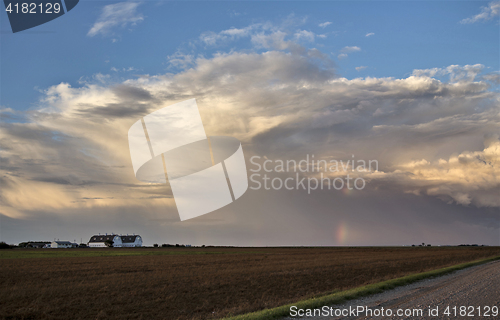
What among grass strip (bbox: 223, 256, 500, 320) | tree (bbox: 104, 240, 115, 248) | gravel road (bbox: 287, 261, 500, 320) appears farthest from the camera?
tree (bbox: 104, 240, 115, 248)

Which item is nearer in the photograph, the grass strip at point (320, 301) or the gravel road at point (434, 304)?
the gravel road at point (434, 304)

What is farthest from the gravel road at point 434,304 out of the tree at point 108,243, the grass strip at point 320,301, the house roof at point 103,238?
the house roof at point 103,238

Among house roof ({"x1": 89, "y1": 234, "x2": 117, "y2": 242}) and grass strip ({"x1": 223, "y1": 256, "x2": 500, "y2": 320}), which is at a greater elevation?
grass strip ({"x1": 223, "y1": 256, "x2": 500, "y2": 320})

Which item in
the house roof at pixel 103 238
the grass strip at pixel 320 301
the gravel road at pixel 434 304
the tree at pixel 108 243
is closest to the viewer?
the gravel road at pixel 434 304

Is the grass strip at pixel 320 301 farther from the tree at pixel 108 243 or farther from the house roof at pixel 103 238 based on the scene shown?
the house roof at pixel 103 238

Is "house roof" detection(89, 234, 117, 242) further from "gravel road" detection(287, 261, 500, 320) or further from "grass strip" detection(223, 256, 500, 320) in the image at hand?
"gravel road" detection(287, 261, 500, 320)

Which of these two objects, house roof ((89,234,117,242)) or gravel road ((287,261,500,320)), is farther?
house roof ((89,234,117,242))

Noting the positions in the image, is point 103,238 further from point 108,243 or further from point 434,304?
point 434,304

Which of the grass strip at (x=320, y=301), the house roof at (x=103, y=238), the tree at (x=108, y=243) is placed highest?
the grass strip at (x=320, y=301)

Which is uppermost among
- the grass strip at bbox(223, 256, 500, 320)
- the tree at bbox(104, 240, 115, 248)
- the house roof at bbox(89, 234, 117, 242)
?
the grass strip at bbox(223, 256, 500, 320)

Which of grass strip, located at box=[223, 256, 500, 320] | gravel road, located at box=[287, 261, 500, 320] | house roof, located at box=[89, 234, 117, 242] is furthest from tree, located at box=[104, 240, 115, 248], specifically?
gravel road, located at box=[287, 261, 500, 320]

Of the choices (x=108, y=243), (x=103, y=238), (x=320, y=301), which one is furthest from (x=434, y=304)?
(x=103, y=238)

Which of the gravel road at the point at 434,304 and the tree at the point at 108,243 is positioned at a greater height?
the gravel road at the point at 434,304

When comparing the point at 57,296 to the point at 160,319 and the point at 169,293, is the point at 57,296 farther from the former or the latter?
the point at 160,319
